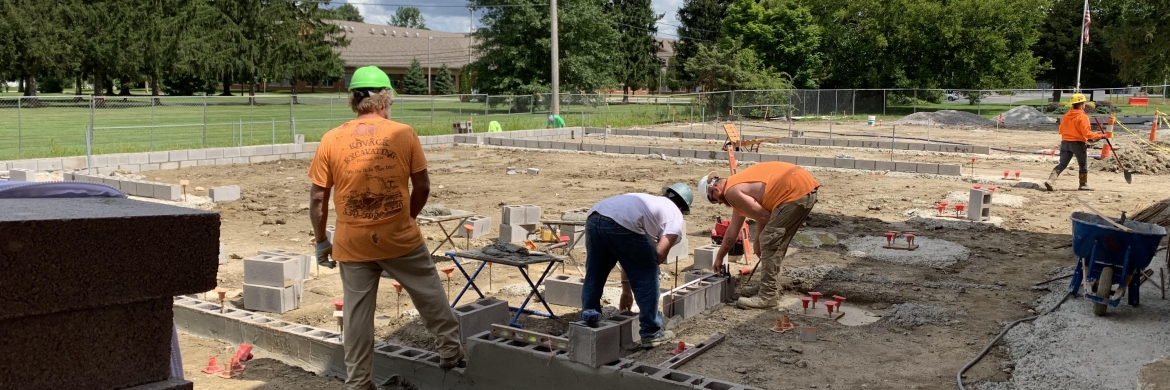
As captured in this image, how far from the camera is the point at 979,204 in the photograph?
10.9 m

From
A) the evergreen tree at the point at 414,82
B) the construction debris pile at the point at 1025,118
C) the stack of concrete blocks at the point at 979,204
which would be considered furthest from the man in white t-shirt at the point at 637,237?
the evergreen tree at the point at 414,82

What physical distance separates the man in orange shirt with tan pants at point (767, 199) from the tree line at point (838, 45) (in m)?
33.8

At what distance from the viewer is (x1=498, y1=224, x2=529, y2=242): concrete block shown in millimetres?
9453

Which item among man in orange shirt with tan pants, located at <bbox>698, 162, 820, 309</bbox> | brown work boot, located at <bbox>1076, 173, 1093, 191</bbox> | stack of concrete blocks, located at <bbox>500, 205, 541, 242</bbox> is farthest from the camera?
brown work boot, located at <bbox>1076, 173, 1093, 191</bbox>

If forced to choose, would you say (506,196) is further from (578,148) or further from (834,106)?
(834,106)

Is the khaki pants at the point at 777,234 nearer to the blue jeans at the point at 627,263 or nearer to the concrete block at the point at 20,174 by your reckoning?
the blue jeans at the point at 627,263

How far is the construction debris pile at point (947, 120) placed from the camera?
1316 inches

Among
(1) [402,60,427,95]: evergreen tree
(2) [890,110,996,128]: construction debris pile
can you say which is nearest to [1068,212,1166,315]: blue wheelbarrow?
(2) [890,110,996,128]: construction debris pile

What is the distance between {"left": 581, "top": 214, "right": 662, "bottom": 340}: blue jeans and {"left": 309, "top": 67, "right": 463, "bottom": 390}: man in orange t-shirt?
3.89 feet

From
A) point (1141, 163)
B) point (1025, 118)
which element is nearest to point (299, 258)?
point (1141, 163)

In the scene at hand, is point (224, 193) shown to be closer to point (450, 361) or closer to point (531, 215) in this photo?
point (531, 215)

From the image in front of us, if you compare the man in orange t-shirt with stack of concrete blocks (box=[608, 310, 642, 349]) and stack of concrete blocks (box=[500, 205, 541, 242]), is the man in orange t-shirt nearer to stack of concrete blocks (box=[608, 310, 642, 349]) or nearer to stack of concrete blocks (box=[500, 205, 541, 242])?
stack of concrete blocks (box=[608, 310, 642, 349])

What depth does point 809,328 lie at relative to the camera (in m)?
6.36

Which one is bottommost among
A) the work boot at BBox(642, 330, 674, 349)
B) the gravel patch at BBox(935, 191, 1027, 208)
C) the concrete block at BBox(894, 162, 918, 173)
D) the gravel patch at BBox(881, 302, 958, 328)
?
the work boot at BBox(642, 330, 674, 349)
